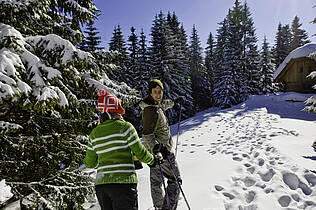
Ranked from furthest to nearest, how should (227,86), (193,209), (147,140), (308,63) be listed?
(227,86) < (308,63) < (193,209) < (147,140)

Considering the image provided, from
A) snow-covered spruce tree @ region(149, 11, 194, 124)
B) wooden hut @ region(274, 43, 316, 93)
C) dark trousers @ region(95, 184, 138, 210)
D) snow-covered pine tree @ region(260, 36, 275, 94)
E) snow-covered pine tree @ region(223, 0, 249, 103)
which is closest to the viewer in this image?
dark trousers @ region(95, 184, 138, 210)

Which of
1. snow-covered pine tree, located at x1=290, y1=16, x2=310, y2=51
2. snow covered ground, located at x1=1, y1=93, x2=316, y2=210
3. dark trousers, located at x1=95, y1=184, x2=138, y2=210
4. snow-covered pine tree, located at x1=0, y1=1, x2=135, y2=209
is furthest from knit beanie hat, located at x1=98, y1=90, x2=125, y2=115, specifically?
snow-covered pine tree, located at x1=290, y1=16, x2=310, y2=51

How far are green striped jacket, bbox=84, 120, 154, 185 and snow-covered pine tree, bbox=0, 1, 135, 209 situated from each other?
53.7 inches

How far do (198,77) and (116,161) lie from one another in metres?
36.3

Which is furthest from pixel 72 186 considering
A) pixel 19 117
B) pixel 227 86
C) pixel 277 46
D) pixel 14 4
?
pixel 277 46

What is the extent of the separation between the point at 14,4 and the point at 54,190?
3.55m

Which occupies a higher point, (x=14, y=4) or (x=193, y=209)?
(x=14, y=4)

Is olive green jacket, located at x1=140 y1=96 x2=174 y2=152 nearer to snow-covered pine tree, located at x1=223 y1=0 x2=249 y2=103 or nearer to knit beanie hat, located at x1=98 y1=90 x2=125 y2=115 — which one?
knit beanie hat, located at x1=98 y1=90 x2=125 y2=115

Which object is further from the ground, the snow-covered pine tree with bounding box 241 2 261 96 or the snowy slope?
the snow-covered pine tree with bounding box 241 2 261 96

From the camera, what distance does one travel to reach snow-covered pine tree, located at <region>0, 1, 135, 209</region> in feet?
9.55

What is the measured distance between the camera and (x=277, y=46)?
4109 centimetres

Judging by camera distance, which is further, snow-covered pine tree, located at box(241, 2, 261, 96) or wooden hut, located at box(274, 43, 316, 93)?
snow-covered pine tree, located at box(241, 2, 261, 96)

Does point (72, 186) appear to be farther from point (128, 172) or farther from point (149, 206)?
point (128, 172)

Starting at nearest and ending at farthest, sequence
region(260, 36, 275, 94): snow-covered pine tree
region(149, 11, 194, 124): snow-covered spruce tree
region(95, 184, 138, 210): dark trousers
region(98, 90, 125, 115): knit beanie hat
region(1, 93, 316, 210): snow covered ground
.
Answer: region(95, 184, 138, 210): dark trousers → region(98, 90, 125, 115): knit beanie hat → region(1, 93, 316, 210): snow covered ground → region(149, 11, 194, 124): snow-covered spruce tree → region(260, 36, 275, 94): snow-covered pine tree
